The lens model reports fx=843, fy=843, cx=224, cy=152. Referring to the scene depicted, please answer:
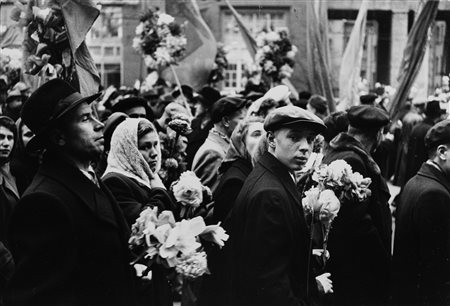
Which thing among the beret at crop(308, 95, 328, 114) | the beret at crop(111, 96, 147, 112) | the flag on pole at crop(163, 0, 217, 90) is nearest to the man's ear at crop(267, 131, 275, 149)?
the beret at crop(111, 96, 147, 112)

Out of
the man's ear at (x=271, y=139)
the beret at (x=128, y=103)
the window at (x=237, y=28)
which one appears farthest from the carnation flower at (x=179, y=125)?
the window at (x=237, y=28)

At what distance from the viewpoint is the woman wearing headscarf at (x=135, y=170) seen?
5.08 m

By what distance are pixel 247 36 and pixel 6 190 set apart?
33.3 ft

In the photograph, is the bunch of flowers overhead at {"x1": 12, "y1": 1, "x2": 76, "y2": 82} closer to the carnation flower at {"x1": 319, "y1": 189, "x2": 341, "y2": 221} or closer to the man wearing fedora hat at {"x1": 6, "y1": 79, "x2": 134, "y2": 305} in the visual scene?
the man wearing fedora hat at {"x1": 6, "y1": 79, "x2": 134, "y2": 305}

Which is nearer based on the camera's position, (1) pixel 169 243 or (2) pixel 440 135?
A: (1) pixel 169 243

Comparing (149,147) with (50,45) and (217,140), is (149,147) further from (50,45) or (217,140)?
(217,140)

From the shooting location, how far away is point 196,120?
10.9 metres

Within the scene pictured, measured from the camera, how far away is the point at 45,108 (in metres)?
4.01

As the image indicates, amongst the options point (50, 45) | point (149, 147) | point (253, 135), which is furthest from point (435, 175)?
point (50, 45)

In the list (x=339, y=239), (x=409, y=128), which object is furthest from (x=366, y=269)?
(x=409, y=128)

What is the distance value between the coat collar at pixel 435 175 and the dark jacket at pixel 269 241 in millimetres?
1297

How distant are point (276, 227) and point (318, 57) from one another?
893 cm

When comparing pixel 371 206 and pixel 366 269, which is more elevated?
pixel 371 206

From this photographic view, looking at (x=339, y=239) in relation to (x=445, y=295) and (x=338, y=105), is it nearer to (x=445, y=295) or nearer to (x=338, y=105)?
(x=445, y=295)
